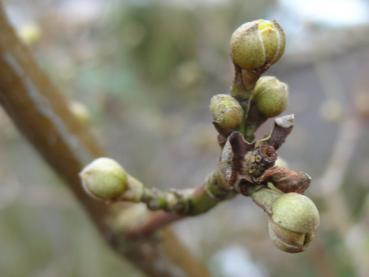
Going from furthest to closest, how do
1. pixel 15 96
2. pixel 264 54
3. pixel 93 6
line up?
pixel 93 6
pixel 15 96
pixel 264 54

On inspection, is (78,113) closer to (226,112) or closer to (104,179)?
(104,179)

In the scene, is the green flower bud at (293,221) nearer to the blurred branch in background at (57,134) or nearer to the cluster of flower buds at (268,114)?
the cluster of flower buds at (268,114)

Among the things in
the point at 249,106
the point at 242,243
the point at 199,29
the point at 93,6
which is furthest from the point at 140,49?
the point at 249,106

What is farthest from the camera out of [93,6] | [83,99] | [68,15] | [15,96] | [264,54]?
[93,6]

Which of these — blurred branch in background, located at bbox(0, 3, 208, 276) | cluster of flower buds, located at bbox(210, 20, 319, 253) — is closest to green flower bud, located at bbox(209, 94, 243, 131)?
cluster of flower buds, located at bbox(210, 20, 319, 253)

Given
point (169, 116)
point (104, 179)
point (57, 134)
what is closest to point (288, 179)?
point (104, 179)

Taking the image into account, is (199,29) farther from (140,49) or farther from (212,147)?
(212,147)

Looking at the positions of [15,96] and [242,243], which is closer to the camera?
[15,96]

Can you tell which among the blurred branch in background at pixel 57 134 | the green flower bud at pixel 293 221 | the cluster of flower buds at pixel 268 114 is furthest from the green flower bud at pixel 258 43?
the blurred branch in background at pixel 57 134
